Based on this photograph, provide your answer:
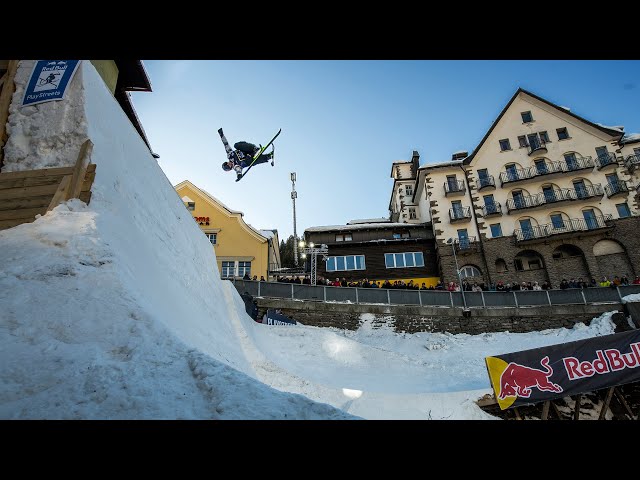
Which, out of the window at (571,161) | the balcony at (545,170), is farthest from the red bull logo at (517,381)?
the window at (571,161)

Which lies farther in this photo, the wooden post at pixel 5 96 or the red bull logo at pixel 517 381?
the red bull logo at pixel 517 381

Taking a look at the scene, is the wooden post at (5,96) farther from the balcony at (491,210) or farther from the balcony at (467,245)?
the balcony at (491,210)

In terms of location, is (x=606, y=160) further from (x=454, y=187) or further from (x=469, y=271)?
(x=469, y=271)

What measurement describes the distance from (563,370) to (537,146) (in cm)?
3288

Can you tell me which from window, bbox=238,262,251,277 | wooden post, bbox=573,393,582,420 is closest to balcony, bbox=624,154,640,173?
wooden post, bbox=573,393,582,420

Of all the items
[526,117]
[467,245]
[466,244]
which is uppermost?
[526,117]

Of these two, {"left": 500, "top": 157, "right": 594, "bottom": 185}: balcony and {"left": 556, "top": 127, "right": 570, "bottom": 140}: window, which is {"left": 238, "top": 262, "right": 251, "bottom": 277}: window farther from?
{"left": 556, "top": 127, "right": 570, "bottom": 140}: window

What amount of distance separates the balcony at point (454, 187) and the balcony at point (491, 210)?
2.76 m

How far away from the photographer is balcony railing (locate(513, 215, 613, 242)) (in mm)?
32406

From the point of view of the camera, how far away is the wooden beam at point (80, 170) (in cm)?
721

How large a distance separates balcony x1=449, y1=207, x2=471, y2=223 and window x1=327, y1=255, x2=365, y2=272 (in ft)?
31.9

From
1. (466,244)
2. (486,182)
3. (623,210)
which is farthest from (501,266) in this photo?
(623,210)

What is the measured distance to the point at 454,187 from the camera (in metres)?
37.7
